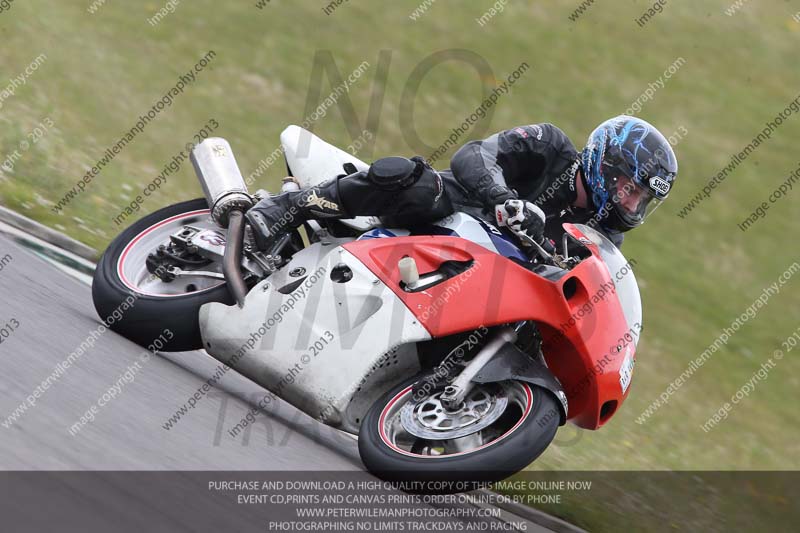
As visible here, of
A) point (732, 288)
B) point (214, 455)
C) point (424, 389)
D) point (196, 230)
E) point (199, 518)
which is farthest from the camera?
point (732, 288)

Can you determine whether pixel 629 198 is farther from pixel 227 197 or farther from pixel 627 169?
pixel 227 197

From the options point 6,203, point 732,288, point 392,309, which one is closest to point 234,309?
point 392,309

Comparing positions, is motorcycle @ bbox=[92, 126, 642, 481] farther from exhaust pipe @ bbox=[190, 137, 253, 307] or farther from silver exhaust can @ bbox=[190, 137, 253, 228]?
silver exhaust can @ bbox=[190, 137, 253, 228]

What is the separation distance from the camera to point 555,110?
1358 cm

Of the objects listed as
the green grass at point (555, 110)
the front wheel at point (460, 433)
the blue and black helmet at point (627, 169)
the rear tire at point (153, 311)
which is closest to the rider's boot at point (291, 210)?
the rear tire at point (153, 311)

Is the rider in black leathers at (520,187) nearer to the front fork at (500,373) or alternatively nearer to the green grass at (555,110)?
the front fork at (500,373)

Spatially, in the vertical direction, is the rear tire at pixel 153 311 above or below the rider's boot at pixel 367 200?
below

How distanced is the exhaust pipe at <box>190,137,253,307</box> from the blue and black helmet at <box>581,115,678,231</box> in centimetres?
176

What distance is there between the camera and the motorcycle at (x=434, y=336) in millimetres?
4609

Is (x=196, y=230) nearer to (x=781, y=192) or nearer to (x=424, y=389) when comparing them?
(x=424, y=389)

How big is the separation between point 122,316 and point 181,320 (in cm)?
34

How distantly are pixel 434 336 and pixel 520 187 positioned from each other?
45.3 inches

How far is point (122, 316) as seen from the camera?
5586 mm

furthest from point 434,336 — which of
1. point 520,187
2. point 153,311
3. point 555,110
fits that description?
point 555,110
